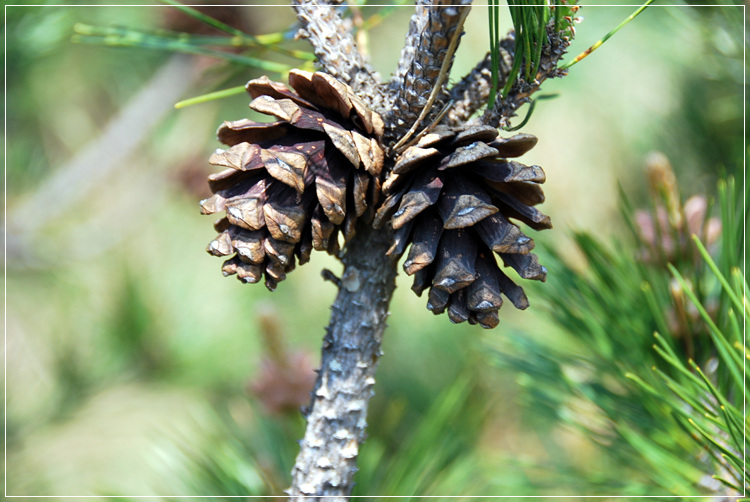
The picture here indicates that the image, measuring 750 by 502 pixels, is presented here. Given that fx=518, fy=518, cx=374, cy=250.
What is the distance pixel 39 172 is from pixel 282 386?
3.53ft

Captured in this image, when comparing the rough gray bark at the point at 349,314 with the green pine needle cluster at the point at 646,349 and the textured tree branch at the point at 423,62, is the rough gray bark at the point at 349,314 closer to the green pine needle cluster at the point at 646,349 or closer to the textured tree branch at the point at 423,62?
the textured tree branch at the point at 423,62

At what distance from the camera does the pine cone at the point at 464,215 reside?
300 millimetres

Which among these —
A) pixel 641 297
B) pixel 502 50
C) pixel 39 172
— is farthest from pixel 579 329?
pixel 39 172

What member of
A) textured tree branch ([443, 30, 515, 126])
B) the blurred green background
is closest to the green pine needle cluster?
the blurred green background

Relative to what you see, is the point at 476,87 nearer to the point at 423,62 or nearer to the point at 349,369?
the point at 423,62

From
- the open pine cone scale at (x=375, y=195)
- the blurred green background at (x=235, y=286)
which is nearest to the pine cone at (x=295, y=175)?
the open pine cone scale at (x=375, y=195)

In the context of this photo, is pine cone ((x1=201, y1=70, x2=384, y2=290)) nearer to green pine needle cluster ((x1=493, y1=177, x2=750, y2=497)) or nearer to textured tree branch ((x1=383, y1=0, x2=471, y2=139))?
textured tree branch ((x1=383, y1=0, x2=471, y2=139))

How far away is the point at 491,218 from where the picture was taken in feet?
1.04

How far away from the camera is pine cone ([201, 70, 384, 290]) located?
0.31 metres

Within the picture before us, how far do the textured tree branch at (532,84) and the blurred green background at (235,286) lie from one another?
25cm

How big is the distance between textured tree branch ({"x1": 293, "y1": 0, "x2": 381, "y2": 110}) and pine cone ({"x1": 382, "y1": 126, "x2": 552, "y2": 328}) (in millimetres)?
62

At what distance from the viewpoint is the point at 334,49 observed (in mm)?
352

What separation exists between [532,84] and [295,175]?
0.16 m

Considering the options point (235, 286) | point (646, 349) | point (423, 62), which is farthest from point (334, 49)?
point (235, 286)
